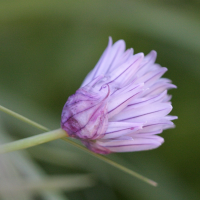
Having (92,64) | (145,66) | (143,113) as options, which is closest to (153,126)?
(143,113)

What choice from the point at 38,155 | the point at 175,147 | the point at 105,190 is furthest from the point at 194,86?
the point at 38,155

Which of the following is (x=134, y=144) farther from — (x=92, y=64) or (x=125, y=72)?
(x=92, y=64)

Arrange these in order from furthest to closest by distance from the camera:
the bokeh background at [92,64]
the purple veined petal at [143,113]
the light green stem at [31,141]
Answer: the bokeh background at [92,64]
the purple veined petal at [143,113]
the light green stem at [31,141]

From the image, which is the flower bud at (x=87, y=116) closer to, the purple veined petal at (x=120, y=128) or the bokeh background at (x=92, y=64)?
the purple veined petal at (x=120, y=128)

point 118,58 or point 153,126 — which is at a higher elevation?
point 118,58

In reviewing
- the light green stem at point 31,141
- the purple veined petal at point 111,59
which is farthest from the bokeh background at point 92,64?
the light green stem at point 31,141

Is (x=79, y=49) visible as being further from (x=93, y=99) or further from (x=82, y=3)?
(x=93, y=99)

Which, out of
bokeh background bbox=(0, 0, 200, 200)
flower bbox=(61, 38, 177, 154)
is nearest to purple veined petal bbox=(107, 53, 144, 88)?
flower bbox=(61, 38, 177, 154)
